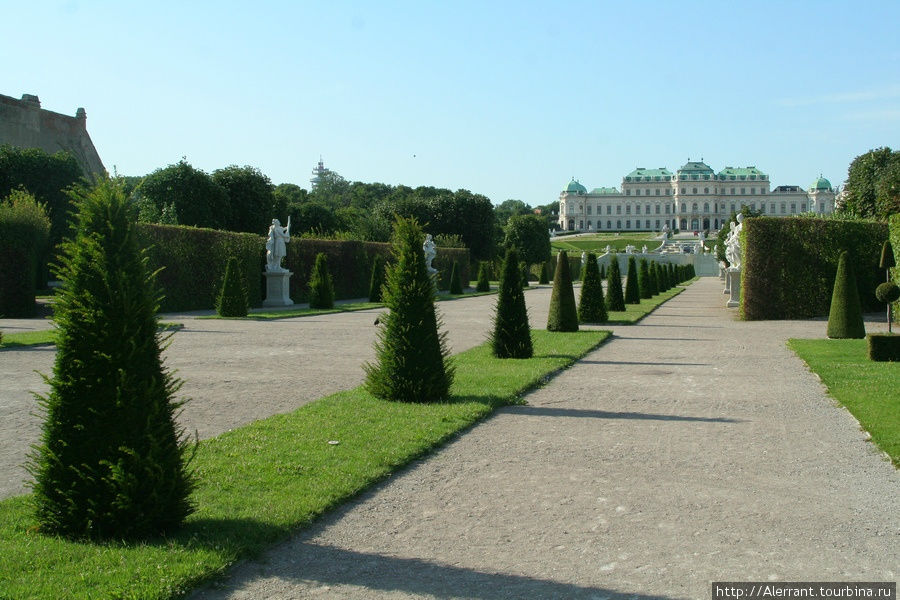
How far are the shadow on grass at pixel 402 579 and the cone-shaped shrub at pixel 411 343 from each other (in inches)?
Result: 172

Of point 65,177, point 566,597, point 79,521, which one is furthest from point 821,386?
point 65,177

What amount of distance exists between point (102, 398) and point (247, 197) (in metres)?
47.2

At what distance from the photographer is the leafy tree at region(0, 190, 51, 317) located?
21.0m

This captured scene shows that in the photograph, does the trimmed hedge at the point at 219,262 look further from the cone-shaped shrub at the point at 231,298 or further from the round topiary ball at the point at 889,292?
the round topiary ball at the point at 889,292

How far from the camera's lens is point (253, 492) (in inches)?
197

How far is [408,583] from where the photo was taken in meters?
3.69

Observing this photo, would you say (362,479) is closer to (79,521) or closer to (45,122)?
(79,521)

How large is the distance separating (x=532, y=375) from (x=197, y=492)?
239 inches

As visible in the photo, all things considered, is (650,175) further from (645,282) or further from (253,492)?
(253,492)

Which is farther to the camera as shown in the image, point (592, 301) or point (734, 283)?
point (734, 283)

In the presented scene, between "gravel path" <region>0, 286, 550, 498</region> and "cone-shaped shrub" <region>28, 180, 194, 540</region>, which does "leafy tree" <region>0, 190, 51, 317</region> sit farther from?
"cone-shaped shrub" <region>28, 180, 194, 540</region>

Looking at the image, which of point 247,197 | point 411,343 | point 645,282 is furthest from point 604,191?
point 411,343

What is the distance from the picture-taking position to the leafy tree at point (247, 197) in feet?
162

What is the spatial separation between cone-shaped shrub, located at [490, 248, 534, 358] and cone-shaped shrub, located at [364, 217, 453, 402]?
398 cm
